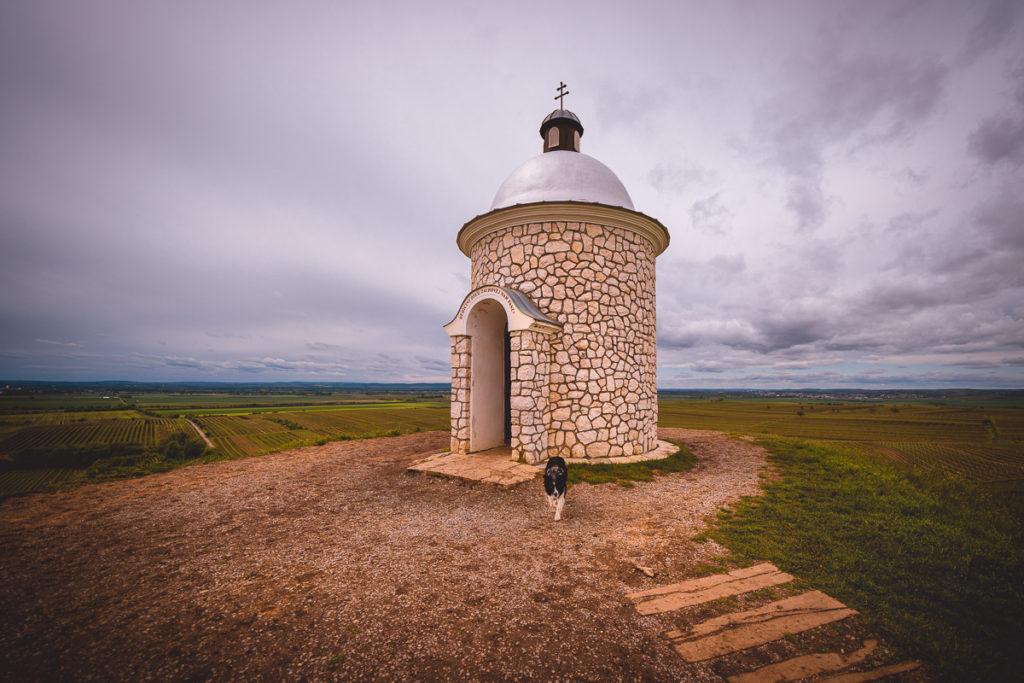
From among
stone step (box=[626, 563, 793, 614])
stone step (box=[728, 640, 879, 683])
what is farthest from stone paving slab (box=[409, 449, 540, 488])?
stone step (box=[728, 640, 879, 683])

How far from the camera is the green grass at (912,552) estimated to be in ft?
8.93

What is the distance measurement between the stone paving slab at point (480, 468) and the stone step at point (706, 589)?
3.53m

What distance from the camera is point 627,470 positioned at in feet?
25.7

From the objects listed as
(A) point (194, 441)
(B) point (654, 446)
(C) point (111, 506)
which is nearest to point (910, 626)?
(B) point (654, 446)

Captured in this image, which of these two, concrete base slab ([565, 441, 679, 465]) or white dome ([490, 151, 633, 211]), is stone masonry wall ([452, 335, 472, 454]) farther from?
white dome ([490, 151, 633, 211])

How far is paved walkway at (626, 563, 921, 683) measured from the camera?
2490 millimetres

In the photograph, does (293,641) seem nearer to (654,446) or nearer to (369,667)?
(369,667)

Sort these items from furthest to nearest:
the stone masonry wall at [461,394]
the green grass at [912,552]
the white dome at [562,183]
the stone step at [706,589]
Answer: the white dome at [562,183] < the stone masonry wall at [461,394] < the stone step at [706,589] < the green grass at [912,552]

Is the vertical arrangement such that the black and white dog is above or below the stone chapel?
below

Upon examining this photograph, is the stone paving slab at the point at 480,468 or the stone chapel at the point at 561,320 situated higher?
the stone chapel at the point at 561,320

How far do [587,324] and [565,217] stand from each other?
2.70 meters

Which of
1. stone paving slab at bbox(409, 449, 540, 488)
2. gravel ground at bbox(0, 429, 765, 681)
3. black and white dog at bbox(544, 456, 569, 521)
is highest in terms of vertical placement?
black and white dog at bbox(544, 456, 569, 521)

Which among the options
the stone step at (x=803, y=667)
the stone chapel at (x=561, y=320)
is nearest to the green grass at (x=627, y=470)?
the stone chapel at (x=561, y=320)

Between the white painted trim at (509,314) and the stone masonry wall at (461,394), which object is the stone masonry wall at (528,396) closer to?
the white painted trim at (509,314)
